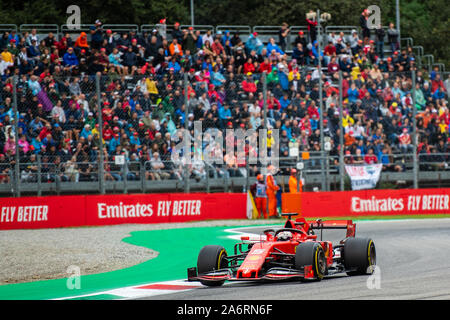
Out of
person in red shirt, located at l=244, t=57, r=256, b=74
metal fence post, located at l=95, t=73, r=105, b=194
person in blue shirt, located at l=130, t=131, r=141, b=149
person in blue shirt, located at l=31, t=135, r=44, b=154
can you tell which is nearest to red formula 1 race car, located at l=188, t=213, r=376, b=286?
metal fence post, located at l=95, t=73, r=105, b=194

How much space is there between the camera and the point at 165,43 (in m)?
26.4

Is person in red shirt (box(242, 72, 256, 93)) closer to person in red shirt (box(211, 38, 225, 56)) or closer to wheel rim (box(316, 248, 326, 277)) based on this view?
person in red shirt (box(211, 38, 225, 56))

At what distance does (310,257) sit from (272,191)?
13.6 meters

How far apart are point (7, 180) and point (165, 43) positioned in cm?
741

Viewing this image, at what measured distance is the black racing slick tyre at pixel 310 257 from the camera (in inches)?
431

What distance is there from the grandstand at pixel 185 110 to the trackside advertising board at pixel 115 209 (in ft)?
1.22

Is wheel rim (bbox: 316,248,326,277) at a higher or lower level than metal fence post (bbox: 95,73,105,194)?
lower

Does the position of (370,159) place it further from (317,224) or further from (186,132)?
(317,224)

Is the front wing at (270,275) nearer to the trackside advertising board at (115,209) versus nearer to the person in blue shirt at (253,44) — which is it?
the trackside advertising board at (115,209)

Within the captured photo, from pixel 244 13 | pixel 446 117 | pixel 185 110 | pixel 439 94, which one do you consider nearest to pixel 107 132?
pixel 185 110

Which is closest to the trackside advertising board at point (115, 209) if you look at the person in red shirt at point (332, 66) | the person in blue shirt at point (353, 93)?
the person in blue shirt at point (353, 93)

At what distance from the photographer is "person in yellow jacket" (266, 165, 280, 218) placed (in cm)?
2441

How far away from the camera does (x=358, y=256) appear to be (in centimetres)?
1202

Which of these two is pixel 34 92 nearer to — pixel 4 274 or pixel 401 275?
pixel 4 274
